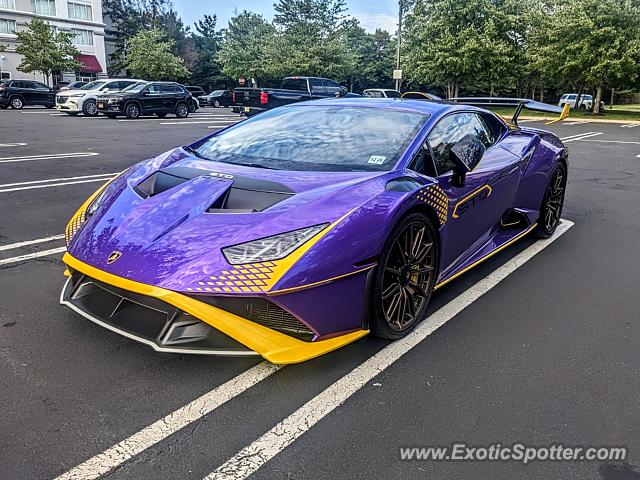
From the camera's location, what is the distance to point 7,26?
47625 mm

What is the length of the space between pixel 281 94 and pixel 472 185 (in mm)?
17114

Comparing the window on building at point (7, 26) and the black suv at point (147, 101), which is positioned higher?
the window on building at point (7, 26)

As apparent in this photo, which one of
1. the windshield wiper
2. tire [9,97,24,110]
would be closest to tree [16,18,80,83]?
tire [9,97,24,110]

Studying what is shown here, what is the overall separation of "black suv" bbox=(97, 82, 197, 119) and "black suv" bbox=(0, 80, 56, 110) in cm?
891

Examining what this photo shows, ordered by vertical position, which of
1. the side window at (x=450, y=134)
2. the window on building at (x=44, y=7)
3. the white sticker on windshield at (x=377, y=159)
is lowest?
the white sticker on windshield at (x=377, y=159)

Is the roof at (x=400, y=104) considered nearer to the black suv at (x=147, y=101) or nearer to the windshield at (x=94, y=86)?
the black suv at (x=147, y=101)

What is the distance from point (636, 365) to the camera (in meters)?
2.91

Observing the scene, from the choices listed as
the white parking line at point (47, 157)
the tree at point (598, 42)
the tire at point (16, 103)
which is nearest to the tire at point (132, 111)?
the tire at point (16, 103)

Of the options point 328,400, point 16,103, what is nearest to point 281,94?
point 16,103

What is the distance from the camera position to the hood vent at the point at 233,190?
9.03ft

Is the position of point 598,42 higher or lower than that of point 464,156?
higher

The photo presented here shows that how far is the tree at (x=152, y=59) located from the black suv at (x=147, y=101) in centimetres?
3020

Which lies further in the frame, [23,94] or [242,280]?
[23,94]

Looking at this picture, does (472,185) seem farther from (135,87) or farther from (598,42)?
(598,42)
